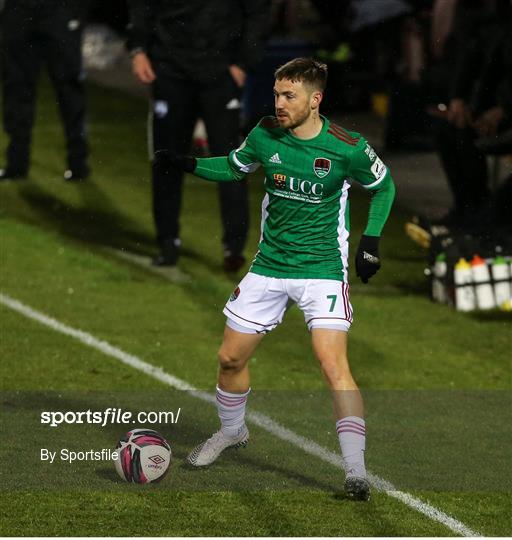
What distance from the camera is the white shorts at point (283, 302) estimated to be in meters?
7.98

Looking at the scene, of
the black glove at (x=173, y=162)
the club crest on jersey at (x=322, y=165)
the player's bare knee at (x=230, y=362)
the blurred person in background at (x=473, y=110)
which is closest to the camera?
the club crest on jersey at (x=322, y=165)

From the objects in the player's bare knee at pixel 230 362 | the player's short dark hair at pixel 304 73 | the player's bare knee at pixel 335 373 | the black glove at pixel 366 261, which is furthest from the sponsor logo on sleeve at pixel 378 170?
the player's bare knee at pixel 230 362

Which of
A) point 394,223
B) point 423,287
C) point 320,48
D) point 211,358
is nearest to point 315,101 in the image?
point 211,358

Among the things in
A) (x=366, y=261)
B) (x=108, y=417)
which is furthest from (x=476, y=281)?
(x=366, y=261)

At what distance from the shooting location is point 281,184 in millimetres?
8078

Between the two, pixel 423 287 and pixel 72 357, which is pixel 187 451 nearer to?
pixel 72 357

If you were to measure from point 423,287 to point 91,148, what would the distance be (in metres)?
7.67

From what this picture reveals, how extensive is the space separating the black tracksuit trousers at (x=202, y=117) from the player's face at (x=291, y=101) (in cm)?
494

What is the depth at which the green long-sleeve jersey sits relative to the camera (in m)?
8.00

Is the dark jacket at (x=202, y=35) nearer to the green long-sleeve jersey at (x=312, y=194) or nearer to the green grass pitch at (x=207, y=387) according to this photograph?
the green grass pitch at (x=207, y=387)

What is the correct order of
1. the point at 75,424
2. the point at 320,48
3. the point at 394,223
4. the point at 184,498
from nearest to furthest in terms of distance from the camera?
the point at 184,498, the point at 75,424, the point at 394,223, the point at 320,48

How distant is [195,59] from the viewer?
1277 cm

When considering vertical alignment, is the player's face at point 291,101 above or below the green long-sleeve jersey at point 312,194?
above

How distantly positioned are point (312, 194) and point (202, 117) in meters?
4.99
